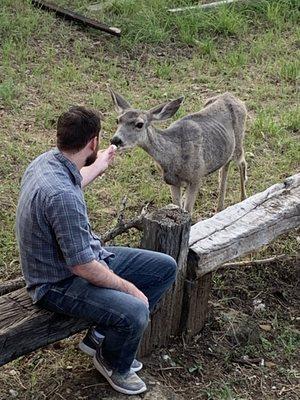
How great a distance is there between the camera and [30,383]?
16.4ft

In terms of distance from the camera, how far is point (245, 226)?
5613 millimetres

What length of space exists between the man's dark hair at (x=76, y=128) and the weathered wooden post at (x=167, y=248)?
2.60ft

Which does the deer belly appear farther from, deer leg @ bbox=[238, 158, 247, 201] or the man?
the man

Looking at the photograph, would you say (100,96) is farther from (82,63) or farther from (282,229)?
(282,229)

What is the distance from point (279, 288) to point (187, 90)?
13.2 feet

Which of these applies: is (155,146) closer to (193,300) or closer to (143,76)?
(193,300)

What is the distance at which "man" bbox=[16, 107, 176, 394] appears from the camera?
14.1ft

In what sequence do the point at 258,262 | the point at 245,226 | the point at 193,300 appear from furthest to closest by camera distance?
the point at 258,262 < the point at 245,226 < the point at 193,300

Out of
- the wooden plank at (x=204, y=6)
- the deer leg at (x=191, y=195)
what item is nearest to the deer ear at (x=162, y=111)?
the deer leg at (x=191, y=195)

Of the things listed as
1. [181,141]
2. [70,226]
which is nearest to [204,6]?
[181,141]

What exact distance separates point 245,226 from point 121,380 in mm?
1407

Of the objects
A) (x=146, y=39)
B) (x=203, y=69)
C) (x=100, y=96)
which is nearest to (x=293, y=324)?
(x=100, y=96)

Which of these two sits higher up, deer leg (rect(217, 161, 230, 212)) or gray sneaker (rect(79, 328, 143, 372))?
gray sneaker (rect(79, 328, 143, 372))

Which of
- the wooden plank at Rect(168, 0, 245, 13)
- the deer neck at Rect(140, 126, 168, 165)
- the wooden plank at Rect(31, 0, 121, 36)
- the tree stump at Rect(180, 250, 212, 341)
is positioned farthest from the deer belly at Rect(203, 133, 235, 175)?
the wooden plank at Rect(168, 0, 245, 13)
